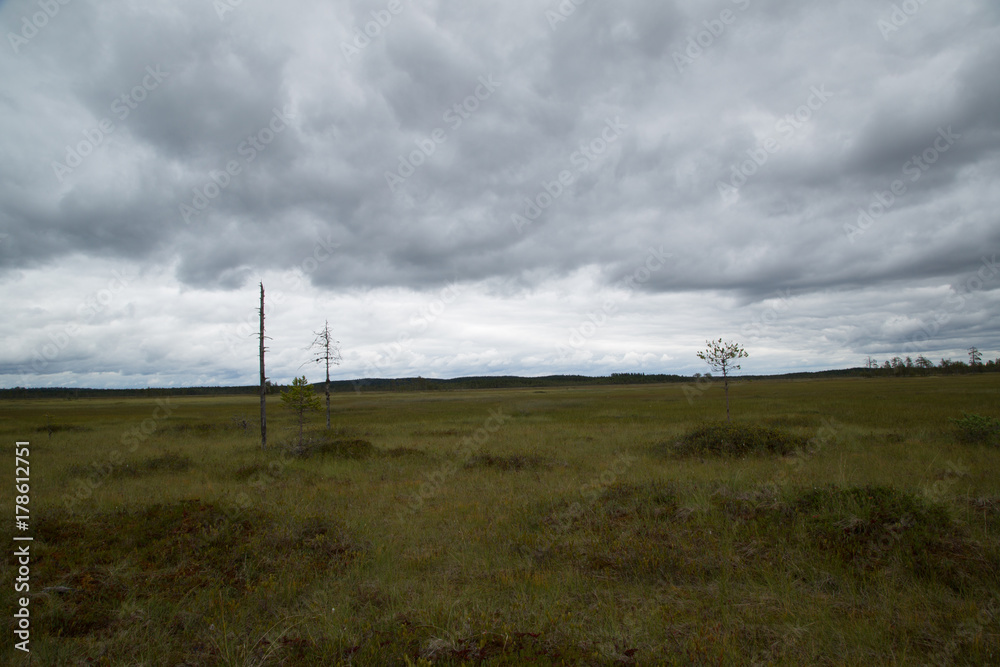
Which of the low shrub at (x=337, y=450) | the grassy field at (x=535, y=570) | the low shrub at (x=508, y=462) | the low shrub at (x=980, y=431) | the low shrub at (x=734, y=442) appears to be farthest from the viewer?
the low shrub at (x=337, y=450)

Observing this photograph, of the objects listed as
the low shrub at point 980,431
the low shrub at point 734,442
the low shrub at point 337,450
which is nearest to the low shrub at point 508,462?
the low shrub at point 337,450

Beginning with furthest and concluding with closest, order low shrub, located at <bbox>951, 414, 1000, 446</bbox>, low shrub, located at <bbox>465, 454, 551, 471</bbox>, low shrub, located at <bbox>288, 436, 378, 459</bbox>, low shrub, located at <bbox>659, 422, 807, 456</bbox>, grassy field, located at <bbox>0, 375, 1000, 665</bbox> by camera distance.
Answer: low shrub, located at <bbox>288, 436, 378, 459</bbox>, low shrub, located at <bbox>659, 422, 807, 456</bbox>, low shrub, located at <bbox>951, 414, 1000, 446</bbox>, low shrub, located at <bbox>465, 454, 551, 471</bbox>, grassy field, located at <bbox>0, 375, 1000, 665</bbox>

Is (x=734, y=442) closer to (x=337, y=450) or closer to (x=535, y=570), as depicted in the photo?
(x=535, y=570)

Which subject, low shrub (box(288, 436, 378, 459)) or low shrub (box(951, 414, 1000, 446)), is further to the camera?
low shrub (box(288, 436, 378, 459))

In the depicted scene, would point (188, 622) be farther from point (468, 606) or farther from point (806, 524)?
point (806, 524)

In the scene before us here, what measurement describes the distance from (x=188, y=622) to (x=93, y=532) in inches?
187

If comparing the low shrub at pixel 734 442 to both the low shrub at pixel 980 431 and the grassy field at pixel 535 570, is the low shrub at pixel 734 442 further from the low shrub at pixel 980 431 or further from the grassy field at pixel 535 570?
the low shrub at pixel 980 431

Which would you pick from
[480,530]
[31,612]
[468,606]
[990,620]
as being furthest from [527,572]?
[31,612]

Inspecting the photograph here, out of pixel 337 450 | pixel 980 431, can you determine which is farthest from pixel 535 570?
pixel 980 431

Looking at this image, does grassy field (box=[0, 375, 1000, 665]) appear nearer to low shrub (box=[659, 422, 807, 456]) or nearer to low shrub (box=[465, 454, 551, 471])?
low shrub (box=[465, 454, 551, 471])

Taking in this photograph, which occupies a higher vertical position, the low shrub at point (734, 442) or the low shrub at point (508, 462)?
the low shrub at point (734, 442)

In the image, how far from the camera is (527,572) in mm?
7637

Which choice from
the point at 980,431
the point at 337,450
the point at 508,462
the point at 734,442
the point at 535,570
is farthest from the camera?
the point at 337,450

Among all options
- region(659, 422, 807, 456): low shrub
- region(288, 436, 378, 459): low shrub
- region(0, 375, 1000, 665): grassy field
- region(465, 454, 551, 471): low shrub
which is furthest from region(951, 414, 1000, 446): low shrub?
region(288, 436, 378, 459): low shrub
